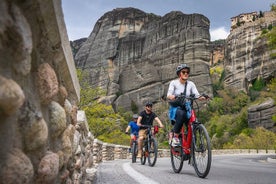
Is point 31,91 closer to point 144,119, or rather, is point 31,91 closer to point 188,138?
point 188,138

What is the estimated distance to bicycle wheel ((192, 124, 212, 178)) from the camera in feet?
17.3

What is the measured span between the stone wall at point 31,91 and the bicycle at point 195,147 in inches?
128

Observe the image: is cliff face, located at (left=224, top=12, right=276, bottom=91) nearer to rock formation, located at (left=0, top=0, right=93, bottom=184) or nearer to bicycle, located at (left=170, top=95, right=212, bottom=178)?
bicycle, located at (left=170, top=95, right=212, bottom=178)

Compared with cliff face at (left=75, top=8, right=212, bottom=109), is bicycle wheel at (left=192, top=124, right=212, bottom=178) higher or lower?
lower

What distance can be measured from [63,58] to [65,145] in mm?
562

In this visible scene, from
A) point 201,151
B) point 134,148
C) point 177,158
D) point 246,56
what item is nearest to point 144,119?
point 134,148

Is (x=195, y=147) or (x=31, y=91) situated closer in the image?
(x=31, y=91)

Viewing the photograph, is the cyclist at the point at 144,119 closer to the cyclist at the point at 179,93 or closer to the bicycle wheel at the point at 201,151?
the cyclist at the point at 179,93

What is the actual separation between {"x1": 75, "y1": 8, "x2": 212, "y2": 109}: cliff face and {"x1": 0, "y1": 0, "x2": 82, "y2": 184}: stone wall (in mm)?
71787

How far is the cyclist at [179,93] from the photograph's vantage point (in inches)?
238

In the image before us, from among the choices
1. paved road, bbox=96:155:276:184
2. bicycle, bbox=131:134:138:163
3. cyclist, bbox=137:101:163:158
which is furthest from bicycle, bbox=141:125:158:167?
bicycle, bbox=131:134:138:163

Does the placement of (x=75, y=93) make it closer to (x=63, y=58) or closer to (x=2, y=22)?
(x=63, y=58)

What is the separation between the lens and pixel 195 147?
18.8ft

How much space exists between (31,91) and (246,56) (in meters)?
81.1
